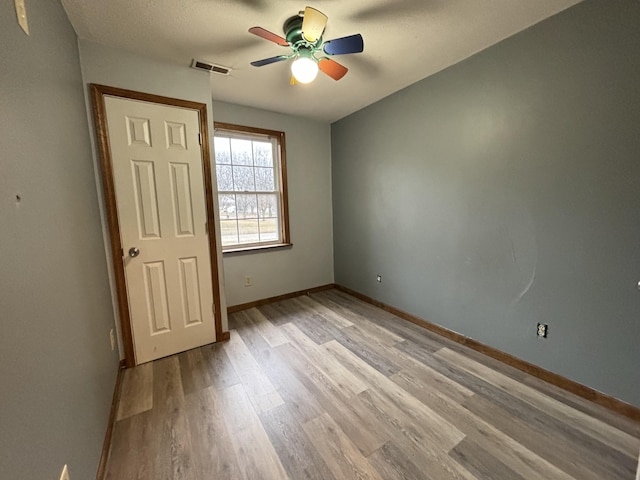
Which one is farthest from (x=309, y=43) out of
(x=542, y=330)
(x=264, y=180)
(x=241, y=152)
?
(x=542, y=330)

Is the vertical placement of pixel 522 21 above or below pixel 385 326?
above

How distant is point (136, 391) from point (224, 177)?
2162 millimetres

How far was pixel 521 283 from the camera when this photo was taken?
75.2 inches

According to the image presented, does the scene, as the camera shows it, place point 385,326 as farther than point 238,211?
No

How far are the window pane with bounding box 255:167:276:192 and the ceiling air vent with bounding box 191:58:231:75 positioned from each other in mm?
1145

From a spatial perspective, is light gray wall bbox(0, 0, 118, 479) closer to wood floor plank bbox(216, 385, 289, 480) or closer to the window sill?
wood floor plank bbox(216, 385, 289, 480)

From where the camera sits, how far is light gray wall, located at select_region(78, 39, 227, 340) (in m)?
1.80

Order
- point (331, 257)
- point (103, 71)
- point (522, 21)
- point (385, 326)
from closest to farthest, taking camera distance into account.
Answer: point (522, 21)
point (103, 71)
point (385, 326)
point (331, 257)

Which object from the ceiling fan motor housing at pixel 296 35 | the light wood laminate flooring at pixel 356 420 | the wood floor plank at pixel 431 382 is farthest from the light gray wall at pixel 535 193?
the ceiling fan motor housing at pixel 296 35

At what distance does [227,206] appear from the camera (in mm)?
3074

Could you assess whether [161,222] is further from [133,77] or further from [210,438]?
[210,438]

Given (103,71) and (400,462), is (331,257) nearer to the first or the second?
(400,462)

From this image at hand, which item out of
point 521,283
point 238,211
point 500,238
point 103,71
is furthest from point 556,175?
point 103,71

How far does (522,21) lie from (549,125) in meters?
0.69
